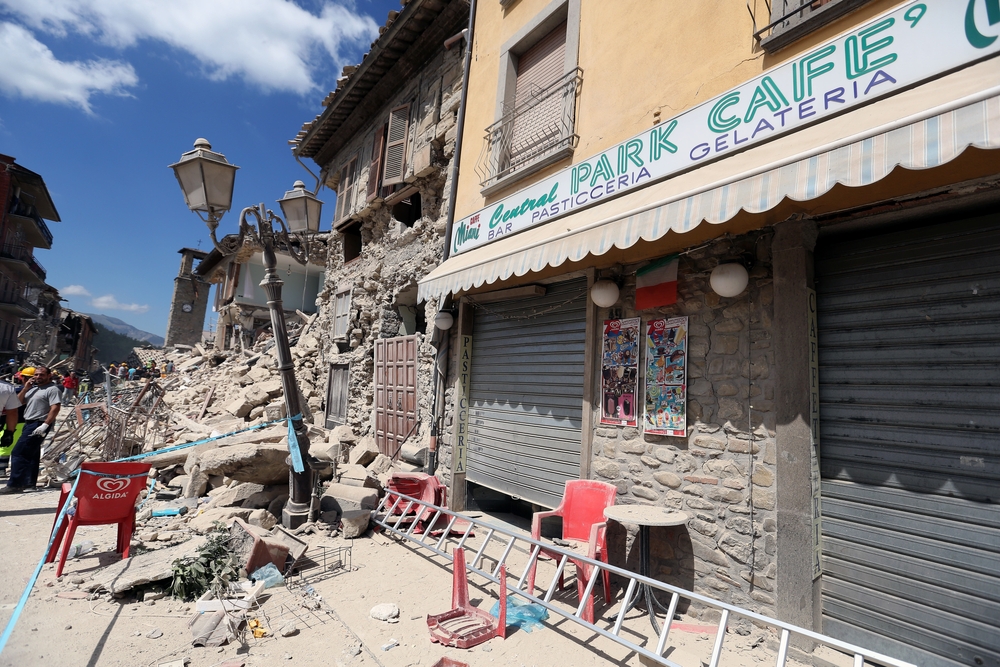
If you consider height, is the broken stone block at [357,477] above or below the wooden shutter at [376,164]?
below

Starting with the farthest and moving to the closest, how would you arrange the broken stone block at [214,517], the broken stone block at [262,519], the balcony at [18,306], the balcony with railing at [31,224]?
the balcony with railing at [31,224], the balcony at [18,306], the broken stone block at [262,519], the broken stone block at [214,517]

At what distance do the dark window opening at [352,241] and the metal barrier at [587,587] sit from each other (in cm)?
848

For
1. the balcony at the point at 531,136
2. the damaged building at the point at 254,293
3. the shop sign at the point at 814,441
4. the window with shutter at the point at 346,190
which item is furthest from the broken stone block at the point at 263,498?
the damaged building at the point at 254,293

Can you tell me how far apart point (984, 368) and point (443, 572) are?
4.70 meters

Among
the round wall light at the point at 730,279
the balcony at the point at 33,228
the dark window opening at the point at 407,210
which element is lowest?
the round wall light at the point at 730,279

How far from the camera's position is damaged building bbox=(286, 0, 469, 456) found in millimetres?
9008

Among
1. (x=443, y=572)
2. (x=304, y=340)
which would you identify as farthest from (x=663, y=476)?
(x=304, y=340)

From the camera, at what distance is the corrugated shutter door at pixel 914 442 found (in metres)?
2.99

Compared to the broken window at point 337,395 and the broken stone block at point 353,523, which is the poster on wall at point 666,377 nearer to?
the broken stone block at point 353,523

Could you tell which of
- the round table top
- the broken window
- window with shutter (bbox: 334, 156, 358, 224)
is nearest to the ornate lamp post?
the round table top

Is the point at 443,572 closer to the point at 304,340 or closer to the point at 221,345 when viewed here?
the point at 304,340

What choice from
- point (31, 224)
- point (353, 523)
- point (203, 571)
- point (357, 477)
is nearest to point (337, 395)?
point (357, 477)

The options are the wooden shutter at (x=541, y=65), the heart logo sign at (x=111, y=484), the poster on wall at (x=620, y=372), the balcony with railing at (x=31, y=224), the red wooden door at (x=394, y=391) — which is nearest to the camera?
the heart logo sign at (x=111, y=484)

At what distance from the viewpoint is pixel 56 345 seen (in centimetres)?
3562
